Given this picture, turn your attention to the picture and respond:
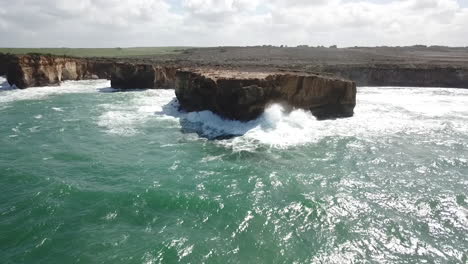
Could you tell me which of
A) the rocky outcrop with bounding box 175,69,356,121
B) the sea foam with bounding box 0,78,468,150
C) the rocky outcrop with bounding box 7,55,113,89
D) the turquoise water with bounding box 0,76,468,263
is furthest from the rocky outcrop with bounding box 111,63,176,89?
the turquoise water with bounding box 0,76,468,263

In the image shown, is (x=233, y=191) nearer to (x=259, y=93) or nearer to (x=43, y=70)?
(x=259, y=93)

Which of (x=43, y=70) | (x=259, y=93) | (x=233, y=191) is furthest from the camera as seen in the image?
(x=43, y=70)

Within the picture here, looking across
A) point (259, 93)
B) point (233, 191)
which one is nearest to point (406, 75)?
point (259, 93)

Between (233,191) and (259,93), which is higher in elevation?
(259,93)

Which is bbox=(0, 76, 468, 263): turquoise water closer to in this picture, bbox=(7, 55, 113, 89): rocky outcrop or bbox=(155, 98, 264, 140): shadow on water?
bbox=(155, 98, 264, 140): shadow on water

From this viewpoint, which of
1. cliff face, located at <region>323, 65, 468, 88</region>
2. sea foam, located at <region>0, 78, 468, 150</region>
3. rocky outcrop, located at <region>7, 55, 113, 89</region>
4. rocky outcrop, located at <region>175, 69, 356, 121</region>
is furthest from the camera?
cliff face, located at <region>323, 65, 468, 88</region>

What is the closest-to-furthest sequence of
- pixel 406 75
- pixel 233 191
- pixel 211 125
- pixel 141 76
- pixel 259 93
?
pixel 233 191
pixel 259 93
pixel 211 125
pixel 141 76
pixel 406 75

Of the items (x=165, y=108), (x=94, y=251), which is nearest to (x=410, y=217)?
(x=94, y=251)
